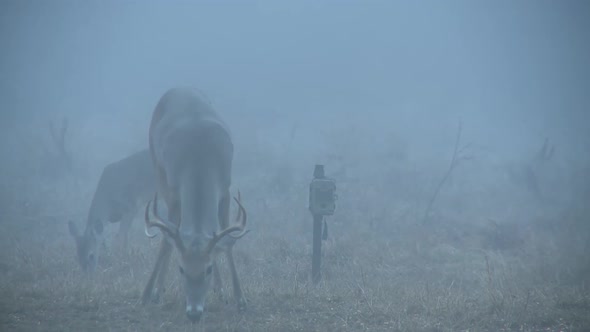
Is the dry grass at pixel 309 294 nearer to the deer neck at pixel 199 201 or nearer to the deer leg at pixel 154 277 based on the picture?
the deer leg at pixel 154 277

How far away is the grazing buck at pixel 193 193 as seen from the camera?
5.92m

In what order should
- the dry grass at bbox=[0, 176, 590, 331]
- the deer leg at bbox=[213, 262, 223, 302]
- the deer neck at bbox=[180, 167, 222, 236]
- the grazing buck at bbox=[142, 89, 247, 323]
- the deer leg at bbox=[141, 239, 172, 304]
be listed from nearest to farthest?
the dry grass at bbox=[0, 176, 590, 331] < the grazing buck at bbox=[142, 89, 247, 323] < the deer neck at bbox=[180, 167, 222, 236] < the deer leg at bbox=[141, 239, 172, 304] < the deer leg at bbox=[213, 262, 223, 302]

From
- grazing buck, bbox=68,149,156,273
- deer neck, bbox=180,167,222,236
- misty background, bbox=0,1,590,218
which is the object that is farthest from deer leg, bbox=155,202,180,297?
misty background, bbox=0,1,590,218

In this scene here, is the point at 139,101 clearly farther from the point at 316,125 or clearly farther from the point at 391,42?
the point at 391,42

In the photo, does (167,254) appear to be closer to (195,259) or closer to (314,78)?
(195,259)

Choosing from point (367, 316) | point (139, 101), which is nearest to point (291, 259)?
point (367, 316)

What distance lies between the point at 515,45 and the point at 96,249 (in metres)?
60.3

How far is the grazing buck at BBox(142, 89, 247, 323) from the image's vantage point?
19.4ft

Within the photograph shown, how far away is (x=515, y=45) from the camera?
6025 centimetres

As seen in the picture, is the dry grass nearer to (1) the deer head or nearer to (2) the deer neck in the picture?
(1) the deer head

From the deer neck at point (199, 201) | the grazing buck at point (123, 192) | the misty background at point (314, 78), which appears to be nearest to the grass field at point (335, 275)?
the grazing buck at point (123, 192)

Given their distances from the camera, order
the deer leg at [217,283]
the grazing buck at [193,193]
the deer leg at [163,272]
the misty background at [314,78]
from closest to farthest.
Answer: the grazing buck at [193,193] → the deer leg at [163,272] → the deer leg at [217,283] → the misty background at [314,78]

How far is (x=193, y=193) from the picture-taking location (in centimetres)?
645

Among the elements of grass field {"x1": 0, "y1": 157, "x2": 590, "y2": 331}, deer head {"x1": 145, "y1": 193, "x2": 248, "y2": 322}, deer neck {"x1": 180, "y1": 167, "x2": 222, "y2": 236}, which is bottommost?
grass field {"x1": 0, "y1": 157, "x2": 590, "y2": 331}
